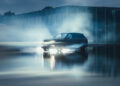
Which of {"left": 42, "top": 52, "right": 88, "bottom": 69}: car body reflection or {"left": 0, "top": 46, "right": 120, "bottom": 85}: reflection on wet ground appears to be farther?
{"left": 42, "top": 52, "right": 88, "bottom": 69}: car body reflection

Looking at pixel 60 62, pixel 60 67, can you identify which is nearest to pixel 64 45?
pixel 60 62

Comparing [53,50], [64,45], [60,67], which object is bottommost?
[60,67]

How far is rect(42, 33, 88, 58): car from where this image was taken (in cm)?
1799

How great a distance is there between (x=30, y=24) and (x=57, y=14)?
14.9ft

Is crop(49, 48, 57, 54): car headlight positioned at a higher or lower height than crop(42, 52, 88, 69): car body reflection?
higher

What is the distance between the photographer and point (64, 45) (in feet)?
59.5

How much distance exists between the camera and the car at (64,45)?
18.0 meters

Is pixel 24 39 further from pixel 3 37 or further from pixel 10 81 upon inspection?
pixel 10 81

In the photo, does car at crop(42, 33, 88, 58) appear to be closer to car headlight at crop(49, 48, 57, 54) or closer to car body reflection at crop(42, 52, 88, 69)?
car headlight at crop(49, 48, 57, 54)

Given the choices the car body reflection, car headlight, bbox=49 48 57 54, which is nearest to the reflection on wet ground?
the car body reflection

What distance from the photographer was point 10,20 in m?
43.7

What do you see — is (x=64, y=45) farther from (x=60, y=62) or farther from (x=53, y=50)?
(x=60, y=62)

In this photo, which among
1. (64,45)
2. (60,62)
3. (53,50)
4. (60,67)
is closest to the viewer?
(60,67)

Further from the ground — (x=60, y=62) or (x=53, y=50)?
(x=53, y=50)
